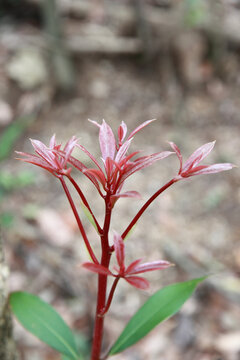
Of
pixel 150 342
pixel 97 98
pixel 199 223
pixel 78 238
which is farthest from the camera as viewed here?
pixel 97 98

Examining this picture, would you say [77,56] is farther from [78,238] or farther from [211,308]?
[211,308]

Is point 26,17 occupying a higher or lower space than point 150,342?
higher

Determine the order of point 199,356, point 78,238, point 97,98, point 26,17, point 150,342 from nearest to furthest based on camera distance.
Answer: point 199,356, point 150,342, point 78,238, point 97,98, point 26,17

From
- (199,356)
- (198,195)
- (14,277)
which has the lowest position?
(199,356)

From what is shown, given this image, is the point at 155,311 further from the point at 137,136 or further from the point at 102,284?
the point at 137,136

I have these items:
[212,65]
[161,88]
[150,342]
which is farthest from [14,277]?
[212,65]

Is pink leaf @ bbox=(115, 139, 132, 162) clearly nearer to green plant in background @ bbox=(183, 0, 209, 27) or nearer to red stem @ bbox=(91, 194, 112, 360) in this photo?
red stem @ bbox=(91, 194, 112, 360)

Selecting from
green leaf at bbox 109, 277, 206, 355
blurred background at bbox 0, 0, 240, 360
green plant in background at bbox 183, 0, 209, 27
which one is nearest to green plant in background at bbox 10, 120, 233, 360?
green leaf at bbox 109, 277, 206, 355

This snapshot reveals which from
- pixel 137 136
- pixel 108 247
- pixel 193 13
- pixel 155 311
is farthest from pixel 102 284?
pixel 193 13
